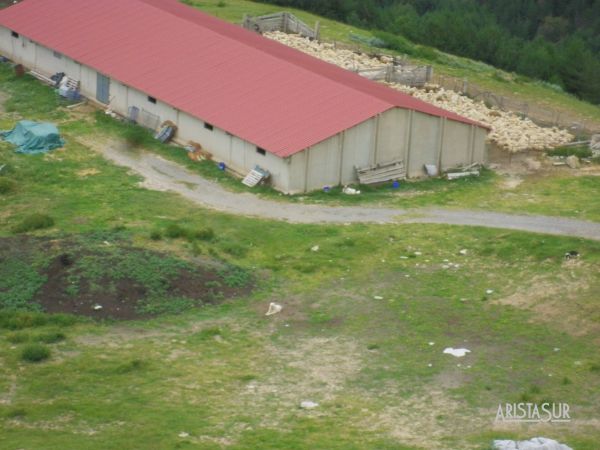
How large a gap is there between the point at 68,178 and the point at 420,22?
5452 centimetres

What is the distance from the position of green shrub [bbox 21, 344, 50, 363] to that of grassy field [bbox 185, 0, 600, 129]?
4082cm

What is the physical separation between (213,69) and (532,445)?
118ft

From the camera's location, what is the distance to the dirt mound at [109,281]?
46.6 m

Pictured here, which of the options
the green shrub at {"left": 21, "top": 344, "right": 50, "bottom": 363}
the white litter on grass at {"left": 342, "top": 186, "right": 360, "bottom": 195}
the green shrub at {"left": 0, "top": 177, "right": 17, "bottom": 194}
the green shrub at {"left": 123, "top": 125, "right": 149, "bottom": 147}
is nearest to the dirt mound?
the green shrub at {"left": 21, "top": 344, "right": 50, "bottom": 363}

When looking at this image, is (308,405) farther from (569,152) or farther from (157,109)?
(569,152)

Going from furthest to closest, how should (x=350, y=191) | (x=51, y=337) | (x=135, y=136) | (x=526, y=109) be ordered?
(x=526, y=109)
(x=135, y=136)
(x=350, y=191)
(x=51, y=337)

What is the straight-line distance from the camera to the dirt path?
5488 cm

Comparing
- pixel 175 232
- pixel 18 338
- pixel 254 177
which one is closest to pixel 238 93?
pixel 254 177

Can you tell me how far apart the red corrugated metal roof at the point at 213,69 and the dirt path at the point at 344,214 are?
2.49 metres

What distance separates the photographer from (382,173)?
60.3m

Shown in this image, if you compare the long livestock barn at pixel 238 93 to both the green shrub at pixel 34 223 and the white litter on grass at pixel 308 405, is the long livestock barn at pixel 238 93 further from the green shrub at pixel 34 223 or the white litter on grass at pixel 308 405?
the white litter on grass at pixel 308 405

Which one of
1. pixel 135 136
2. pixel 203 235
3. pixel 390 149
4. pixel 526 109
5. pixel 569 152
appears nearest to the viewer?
pixel 203 235

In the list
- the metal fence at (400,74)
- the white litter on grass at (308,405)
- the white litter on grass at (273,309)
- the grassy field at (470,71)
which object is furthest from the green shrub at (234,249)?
the grassy field at (470,71)

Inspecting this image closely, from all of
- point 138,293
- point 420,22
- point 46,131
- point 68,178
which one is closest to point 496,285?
point 138,293
